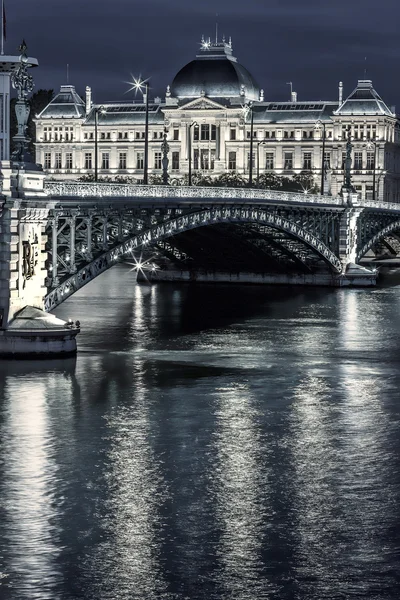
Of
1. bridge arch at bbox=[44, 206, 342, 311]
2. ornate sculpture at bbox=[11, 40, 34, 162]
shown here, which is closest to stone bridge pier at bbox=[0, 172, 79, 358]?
ornate sculpture at bbox=[11, 40, 34, 162]

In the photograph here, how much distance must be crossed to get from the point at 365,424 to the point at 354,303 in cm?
4630

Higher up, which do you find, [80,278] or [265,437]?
[80,278]

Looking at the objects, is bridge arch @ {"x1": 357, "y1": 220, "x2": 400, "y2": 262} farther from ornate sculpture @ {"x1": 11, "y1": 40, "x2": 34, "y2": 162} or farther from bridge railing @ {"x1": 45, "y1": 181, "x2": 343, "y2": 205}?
ornate sculpture @ {"x1": 11, "y1": 40, "x2": 34, "y2": 162}

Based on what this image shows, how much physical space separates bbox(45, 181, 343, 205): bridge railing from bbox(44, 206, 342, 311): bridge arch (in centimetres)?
84

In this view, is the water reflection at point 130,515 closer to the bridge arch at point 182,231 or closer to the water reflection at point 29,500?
the water reflection at point 29,500

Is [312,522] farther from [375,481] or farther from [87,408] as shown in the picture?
[87,408]

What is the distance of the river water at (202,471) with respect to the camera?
28.0 metres

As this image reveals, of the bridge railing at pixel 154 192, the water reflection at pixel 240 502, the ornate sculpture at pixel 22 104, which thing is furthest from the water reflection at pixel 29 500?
the bridge railing at pixel 154 192

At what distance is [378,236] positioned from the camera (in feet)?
398

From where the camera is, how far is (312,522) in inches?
1242

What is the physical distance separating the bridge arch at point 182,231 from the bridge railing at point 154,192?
843 millimetres

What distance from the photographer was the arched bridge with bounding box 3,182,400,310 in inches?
2388

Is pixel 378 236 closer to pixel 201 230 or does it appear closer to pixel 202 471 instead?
pixel 201 230

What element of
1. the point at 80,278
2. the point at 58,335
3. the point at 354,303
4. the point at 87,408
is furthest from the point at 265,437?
the point at 354,303
